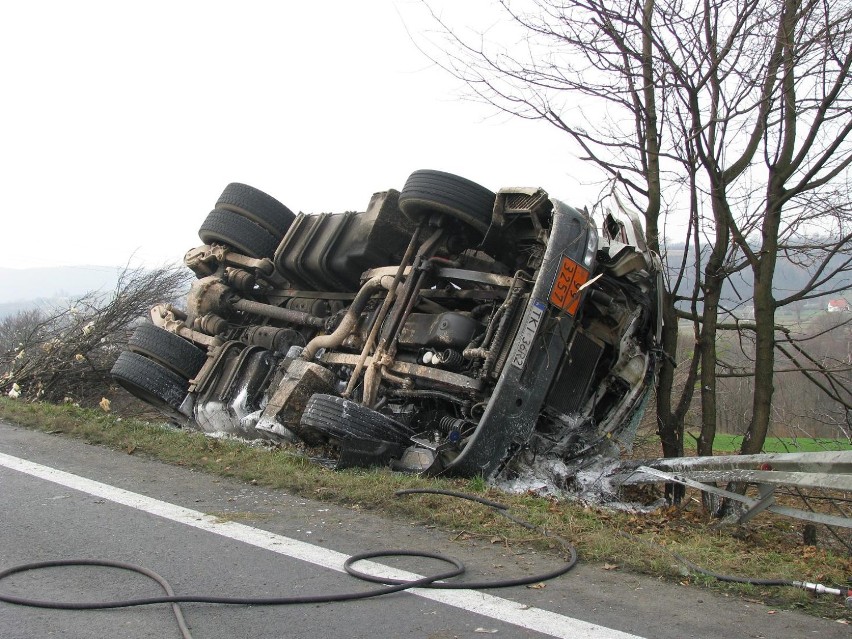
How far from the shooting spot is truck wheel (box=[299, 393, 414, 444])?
494cm

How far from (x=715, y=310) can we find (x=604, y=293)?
138 cm

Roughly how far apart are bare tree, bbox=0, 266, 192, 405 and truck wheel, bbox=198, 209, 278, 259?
6.79ft

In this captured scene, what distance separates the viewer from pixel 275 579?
2.88 metres

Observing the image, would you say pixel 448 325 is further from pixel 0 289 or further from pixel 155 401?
pixel 0 289

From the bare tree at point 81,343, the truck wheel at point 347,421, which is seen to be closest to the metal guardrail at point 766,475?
the truck wheel at point 347,421

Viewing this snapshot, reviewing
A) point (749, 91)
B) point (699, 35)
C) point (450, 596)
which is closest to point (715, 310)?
point (749, 91)

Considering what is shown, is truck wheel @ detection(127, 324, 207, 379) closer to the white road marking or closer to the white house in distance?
the white road marking

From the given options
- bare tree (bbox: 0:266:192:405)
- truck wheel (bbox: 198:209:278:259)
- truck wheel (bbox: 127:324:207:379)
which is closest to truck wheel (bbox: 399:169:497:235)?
truck wheel (bbox: 198:209:278:259)

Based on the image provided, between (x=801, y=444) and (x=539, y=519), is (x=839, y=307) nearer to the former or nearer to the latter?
(x=801, y=444)

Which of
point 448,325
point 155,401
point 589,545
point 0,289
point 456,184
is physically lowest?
point 0,289

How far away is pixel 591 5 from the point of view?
20.2ft

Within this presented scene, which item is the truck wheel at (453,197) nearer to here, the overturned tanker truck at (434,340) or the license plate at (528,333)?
the overturned tanker truck at (434,340)

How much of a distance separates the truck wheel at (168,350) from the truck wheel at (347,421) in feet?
8.19

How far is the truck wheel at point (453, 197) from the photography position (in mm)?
5770
